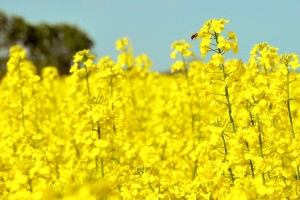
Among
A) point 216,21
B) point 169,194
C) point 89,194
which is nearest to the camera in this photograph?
point 89,194

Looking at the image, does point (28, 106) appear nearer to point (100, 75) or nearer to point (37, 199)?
point (100, 75)

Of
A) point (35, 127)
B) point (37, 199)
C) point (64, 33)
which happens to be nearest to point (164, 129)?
point (35, 127)

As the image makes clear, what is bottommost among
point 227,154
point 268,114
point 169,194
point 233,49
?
point 169,194

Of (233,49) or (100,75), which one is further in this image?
(100,75)

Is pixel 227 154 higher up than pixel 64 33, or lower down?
lower down

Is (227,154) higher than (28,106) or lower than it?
lower

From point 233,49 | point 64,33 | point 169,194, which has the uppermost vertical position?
point 64,33

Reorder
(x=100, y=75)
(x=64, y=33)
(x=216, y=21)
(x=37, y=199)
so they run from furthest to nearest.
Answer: (x=64, y=33) < (x=100, y=75) < (x=216, y=21) < (x=37, y=199)

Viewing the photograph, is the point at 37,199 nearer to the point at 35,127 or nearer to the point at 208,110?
the point at 35,127

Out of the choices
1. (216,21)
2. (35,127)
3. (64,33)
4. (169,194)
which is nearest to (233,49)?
(216,21)
